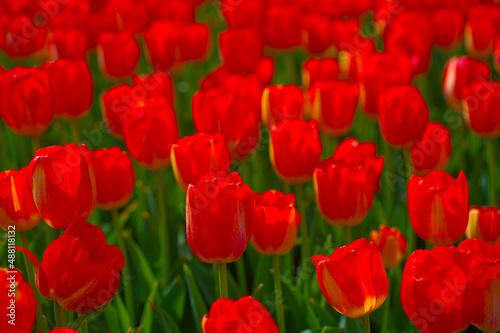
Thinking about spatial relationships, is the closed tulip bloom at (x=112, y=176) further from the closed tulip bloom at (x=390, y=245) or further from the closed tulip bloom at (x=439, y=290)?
the closed tulip bloom at (x=439, y=290)

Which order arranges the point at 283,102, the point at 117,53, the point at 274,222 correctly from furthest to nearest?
1. the point at 117,53
2. the point at 283,102
3. the point at 274,222

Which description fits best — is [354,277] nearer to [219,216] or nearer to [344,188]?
[219,216]

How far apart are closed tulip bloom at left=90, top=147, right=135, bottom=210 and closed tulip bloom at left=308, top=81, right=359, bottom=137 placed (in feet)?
2.38

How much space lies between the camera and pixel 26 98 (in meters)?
1.99

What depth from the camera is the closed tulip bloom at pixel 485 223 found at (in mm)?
1663

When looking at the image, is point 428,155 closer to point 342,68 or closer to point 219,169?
point 219,169

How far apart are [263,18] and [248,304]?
8.41 feet

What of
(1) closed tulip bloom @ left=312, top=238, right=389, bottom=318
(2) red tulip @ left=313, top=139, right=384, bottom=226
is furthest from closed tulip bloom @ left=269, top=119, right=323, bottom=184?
(1) closed tulip bloom @ left=312, top=238, right=389, bottom=318

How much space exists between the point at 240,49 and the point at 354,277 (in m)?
1.81

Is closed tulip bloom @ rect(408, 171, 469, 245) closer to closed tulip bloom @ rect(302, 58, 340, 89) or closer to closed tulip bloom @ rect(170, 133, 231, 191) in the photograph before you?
closed tulip bloom @ rect(170, 133, 231, 191)

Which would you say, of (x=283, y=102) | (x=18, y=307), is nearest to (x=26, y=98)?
(x=283, y=102)

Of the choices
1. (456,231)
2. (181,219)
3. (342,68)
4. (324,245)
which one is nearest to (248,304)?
(456,231)

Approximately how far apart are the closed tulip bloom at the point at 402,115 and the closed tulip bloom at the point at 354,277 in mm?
869

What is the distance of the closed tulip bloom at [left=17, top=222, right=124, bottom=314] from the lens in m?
1.30
